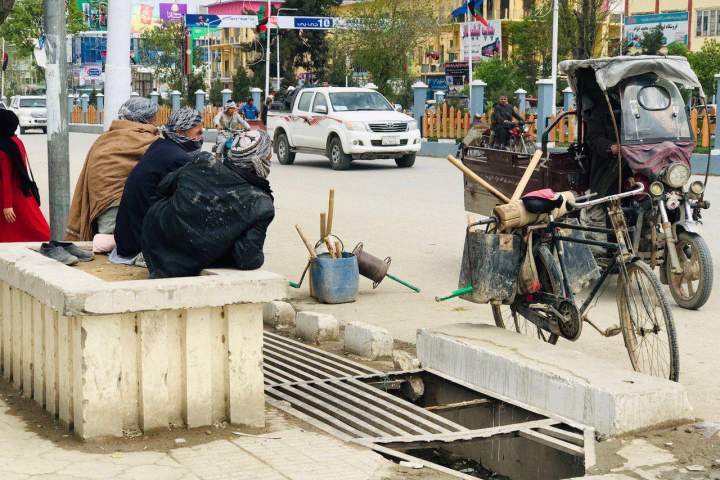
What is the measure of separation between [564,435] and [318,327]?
2721mm

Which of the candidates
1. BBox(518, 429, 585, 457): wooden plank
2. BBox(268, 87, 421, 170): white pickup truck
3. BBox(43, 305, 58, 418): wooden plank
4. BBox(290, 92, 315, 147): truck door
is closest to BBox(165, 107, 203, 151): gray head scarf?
BBox(43, 305, 58, 418): wooden plank

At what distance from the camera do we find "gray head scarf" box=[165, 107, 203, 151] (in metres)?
6.81

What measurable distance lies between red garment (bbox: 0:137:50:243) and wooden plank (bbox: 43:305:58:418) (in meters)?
3.42

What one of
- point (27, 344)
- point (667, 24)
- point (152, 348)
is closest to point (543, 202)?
point (152, 348)

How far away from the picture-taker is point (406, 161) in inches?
1000

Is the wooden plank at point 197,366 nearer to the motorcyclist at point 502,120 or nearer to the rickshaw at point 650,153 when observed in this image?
the rickshaw at point 650,153

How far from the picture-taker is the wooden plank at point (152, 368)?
5.14 metres

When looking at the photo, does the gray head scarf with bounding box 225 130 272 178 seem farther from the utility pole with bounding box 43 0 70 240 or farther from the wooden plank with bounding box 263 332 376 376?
Answer: the utility pole with bounding box 43 0 70 240

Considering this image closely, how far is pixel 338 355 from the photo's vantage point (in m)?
7.27

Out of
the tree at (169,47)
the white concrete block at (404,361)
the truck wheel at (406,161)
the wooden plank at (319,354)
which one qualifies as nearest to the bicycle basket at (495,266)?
the white concrete block at (404,361)

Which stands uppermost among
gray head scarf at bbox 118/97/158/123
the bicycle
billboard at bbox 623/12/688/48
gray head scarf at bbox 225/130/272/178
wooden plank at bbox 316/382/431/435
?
billboard at bbox 623/12/688/48

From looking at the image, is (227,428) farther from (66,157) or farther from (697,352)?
(66,157)

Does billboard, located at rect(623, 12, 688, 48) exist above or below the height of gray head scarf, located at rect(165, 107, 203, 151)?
above

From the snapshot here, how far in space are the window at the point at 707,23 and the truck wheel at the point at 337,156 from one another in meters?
50.9
